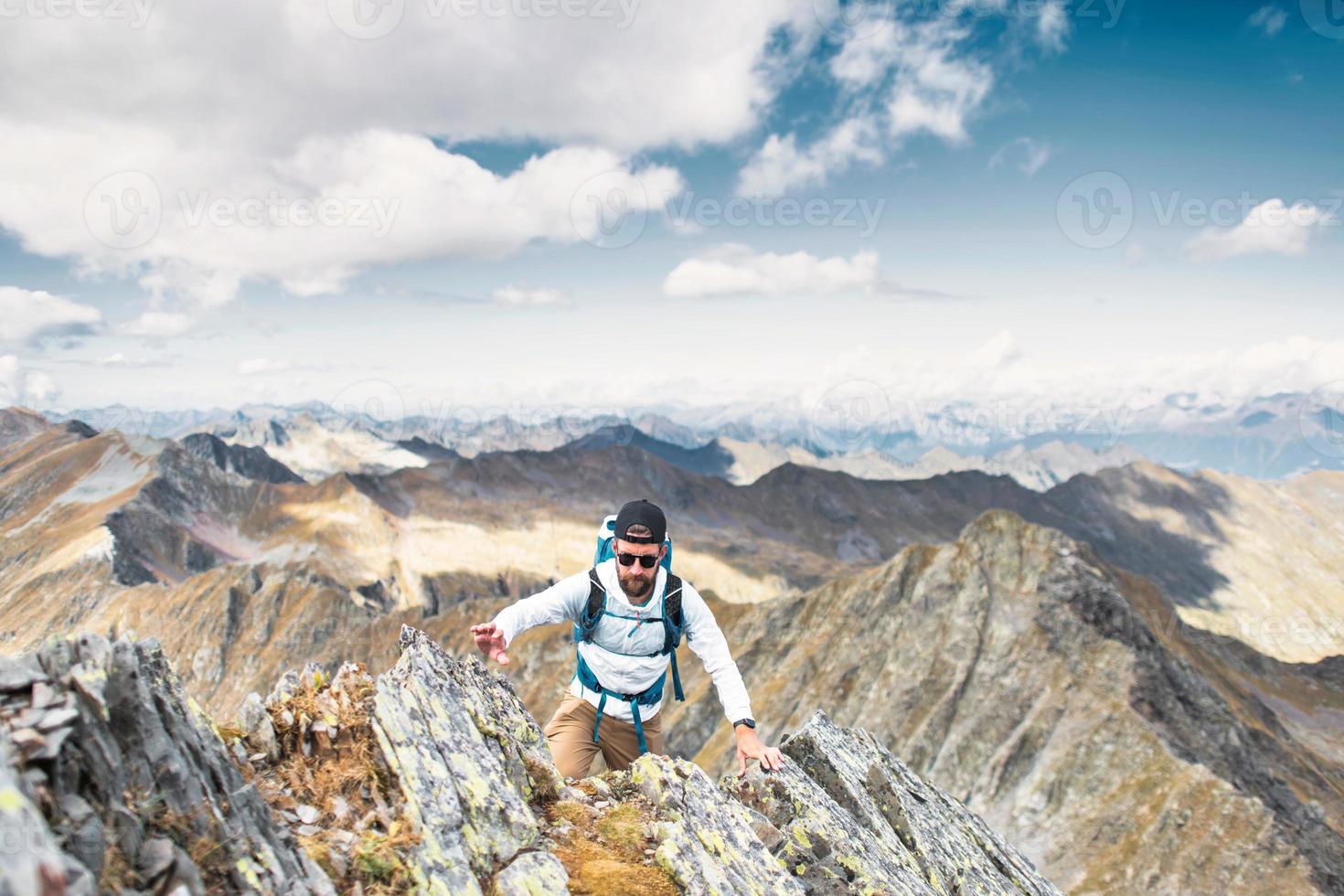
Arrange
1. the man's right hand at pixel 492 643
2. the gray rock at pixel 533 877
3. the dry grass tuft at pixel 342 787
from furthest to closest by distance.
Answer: the man's right hand at pixel 492 643 → the gray rock at pixel 533 877 → the dry grass tuft at pixel 342 787

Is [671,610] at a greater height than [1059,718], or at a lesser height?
greater

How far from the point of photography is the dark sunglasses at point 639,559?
34.8ft

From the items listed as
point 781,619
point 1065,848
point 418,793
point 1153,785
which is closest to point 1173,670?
point 1153,785

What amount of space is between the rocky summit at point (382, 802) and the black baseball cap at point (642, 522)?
11.9 ft

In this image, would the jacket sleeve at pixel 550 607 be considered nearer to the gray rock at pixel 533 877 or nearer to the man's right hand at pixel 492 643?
the man's right hand at pixel 492 643

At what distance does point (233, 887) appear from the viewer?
20.5 ft

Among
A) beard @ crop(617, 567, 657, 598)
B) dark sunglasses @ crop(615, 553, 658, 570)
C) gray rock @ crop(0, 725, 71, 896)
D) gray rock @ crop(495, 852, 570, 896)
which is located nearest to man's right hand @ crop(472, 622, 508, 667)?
beard @ crop(617, 567, 657, 598)

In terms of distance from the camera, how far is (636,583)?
35.4 ft

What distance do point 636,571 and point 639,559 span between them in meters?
0.19

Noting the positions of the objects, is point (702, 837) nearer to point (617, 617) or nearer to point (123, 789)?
point (617, 617)

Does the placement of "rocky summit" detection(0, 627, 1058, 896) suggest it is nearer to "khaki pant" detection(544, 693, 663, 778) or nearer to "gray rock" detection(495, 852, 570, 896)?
"gray rock" detection(495, 852, 570, 896)

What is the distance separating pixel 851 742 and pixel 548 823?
8.52m

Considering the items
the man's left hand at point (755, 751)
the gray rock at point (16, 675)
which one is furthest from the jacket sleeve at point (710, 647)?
the gray rock at point (16, 675)

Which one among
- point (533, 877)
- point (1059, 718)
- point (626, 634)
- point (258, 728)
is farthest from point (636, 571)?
point (1059, 718)
